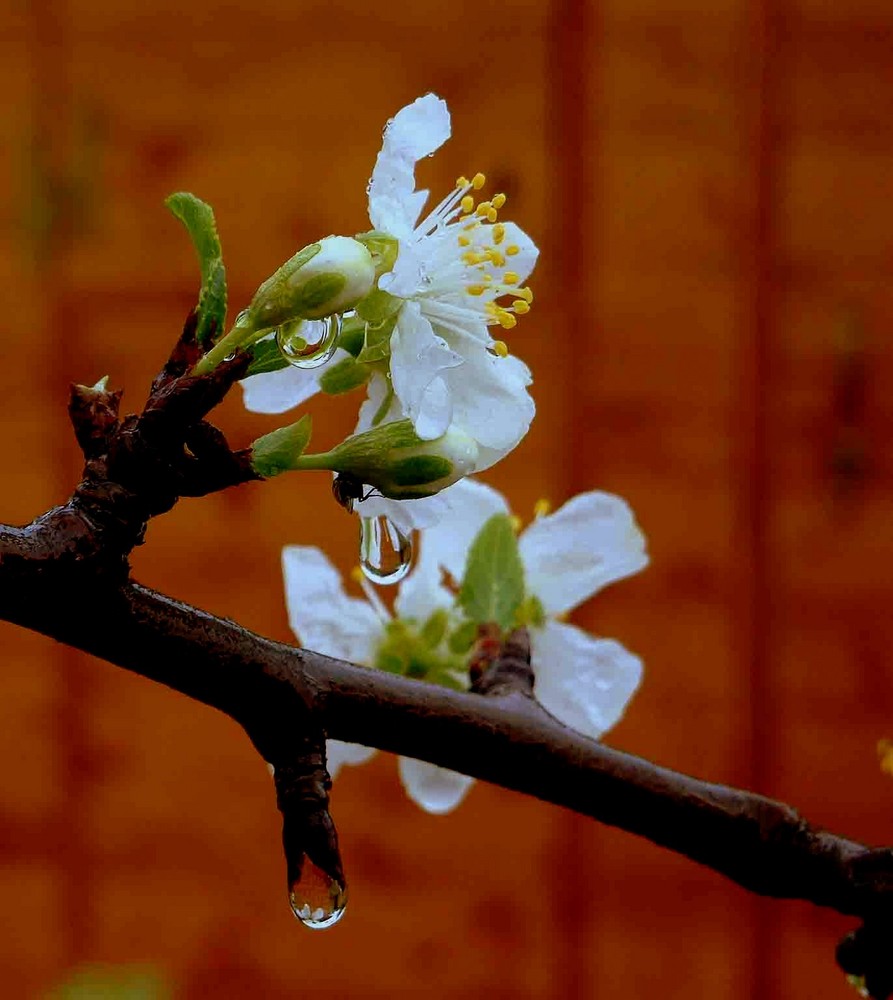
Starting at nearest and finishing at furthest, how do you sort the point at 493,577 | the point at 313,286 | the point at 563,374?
1. the point at 313,286
2. the point at 493,577
3. the point at 563,374

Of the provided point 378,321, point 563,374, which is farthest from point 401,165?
point 563,374

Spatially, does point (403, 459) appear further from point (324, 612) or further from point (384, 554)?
point (324, 612)

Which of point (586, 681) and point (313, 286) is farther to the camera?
point (586, 681)

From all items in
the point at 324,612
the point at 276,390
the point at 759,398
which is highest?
the point at 276,390

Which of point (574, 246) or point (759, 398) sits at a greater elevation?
point (574, 246)

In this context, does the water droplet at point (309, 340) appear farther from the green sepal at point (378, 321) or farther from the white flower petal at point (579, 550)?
the white flower petal at point (579, 550)

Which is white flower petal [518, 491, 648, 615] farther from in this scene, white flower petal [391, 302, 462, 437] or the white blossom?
white flower petal [391, 302, 462, 437]

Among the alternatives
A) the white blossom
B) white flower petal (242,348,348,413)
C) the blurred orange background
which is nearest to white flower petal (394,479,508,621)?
the white blossom

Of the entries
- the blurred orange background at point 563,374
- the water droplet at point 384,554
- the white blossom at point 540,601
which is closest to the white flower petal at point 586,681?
the white blossom at point 540,601
